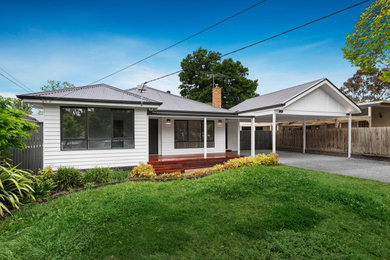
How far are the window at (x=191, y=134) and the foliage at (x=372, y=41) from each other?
769cm

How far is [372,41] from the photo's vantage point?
8.20 m

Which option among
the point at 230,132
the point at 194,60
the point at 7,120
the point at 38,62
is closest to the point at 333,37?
the point at 230,132

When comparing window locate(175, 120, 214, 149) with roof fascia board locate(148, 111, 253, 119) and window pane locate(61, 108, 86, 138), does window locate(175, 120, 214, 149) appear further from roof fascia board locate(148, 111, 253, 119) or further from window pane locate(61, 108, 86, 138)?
window pane locate(61, 108, 86, 138)

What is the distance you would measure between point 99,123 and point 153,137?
3502 millimetres

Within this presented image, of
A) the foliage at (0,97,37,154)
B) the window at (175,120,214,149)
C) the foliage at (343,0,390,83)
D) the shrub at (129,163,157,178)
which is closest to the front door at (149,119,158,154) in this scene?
the window at (175,120,214,149)

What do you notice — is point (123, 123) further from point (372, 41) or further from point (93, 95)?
point (372, 41)

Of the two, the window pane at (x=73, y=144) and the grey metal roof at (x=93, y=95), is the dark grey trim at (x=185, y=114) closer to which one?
the grey metal roof at (x=93, y=95)

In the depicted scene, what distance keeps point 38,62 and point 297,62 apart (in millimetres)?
23696

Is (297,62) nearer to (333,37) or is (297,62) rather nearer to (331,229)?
(333,37)

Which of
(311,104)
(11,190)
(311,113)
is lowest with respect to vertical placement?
(11,190)

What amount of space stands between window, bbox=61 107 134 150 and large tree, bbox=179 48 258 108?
2041cm

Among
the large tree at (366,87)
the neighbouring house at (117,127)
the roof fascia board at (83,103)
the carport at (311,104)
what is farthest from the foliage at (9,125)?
→ the large tree at (366,87)

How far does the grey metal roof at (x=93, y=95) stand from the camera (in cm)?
758

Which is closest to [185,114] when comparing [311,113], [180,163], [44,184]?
[180,163]
